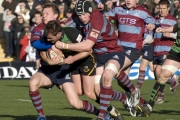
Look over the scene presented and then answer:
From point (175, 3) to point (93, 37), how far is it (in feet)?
46.8

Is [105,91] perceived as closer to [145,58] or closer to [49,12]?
[49,12]

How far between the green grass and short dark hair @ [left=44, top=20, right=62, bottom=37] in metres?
2.13

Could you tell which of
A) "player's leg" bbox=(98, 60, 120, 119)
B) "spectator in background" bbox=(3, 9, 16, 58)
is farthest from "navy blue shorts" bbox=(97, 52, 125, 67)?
"spectator in background" bbox=(3, 9, 16, 58)

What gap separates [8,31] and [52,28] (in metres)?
15.5

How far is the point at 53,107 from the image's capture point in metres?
12.9

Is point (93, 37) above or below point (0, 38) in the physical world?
above

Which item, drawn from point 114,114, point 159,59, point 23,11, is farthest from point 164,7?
point 23,11

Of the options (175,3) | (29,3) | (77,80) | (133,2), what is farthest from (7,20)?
(77,80)

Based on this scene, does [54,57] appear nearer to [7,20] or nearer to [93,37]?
[93,37]

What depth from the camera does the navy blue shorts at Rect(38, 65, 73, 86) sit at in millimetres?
9789

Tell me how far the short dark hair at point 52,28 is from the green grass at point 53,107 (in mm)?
2134

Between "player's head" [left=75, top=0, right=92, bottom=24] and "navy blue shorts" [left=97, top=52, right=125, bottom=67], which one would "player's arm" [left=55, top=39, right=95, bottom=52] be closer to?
"player's head" [left=75, top=0, right=92, bottom=24]

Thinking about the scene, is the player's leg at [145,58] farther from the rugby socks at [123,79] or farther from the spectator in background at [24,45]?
the spectator in background at [24,45]

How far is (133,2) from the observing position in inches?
473
